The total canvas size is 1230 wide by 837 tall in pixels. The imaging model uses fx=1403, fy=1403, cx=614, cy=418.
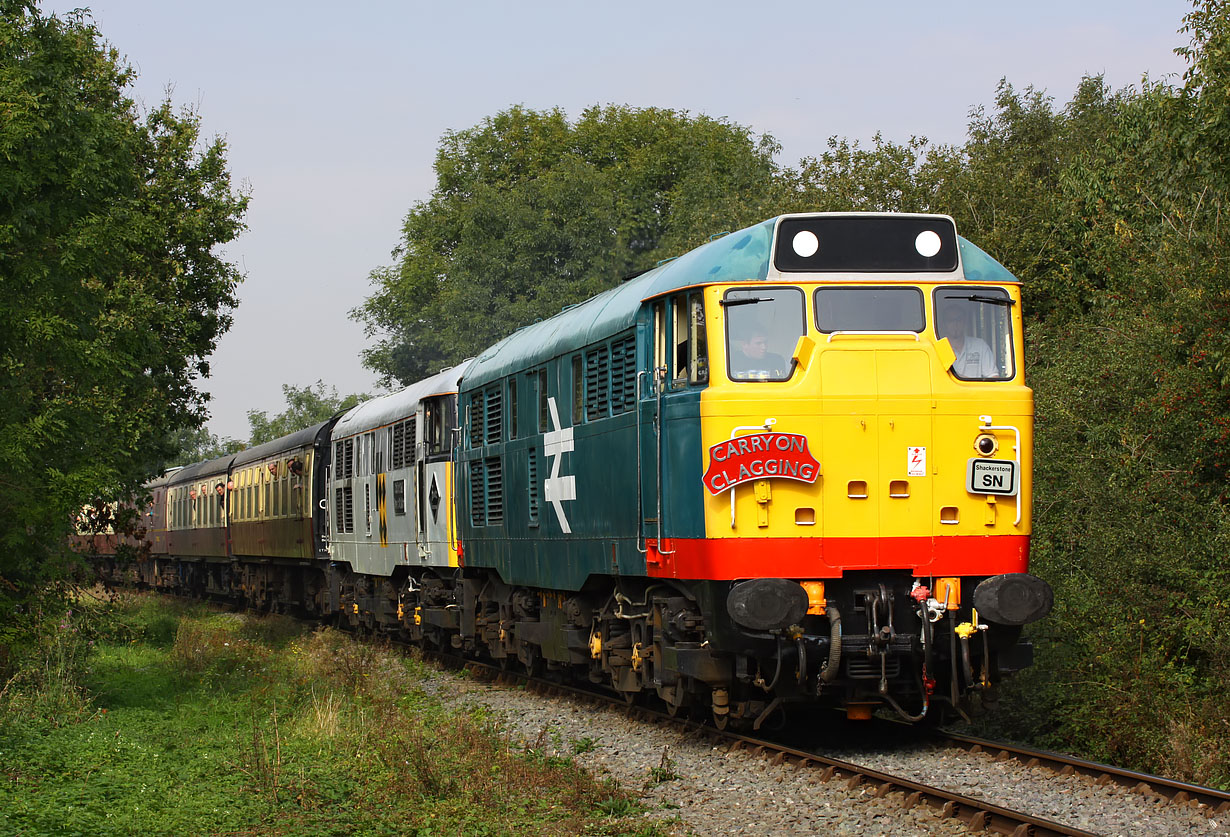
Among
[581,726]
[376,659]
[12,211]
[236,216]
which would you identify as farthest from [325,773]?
[236,216]

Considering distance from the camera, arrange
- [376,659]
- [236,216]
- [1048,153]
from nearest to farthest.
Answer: [376,659] < [236,216] < [1048,153]

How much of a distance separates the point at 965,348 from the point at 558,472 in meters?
4.54

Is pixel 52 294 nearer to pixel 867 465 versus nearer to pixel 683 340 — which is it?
pixel 683 340

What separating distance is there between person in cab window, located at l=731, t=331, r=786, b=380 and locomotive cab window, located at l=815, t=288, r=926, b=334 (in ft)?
1.39

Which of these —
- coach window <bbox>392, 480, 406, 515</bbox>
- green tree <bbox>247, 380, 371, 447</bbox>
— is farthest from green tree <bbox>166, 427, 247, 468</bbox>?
coach window <bbox>392, 480, 406, 515</bbox>

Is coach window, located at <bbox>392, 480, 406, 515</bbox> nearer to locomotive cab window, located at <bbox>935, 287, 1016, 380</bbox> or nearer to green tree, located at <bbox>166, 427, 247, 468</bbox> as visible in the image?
locomotive cab window, located at <bbox>935, 287, 1016, 380</bbox>

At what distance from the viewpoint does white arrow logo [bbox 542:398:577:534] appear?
13367 mm

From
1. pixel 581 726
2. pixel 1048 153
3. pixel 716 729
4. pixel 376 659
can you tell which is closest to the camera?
pixel 716 729

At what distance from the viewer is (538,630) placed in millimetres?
15227

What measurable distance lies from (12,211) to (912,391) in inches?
342

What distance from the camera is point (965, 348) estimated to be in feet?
35.1

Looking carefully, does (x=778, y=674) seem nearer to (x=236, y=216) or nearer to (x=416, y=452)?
(x=416, y=452)

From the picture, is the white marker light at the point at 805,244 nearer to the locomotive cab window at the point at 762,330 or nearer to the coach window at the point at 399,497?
the locomotive cab window at the point at 762,330

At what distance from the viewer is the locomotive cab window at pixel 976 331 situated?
1066 cm
